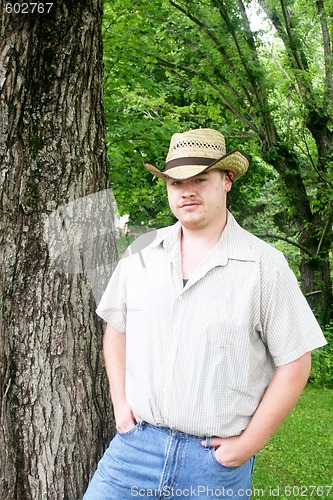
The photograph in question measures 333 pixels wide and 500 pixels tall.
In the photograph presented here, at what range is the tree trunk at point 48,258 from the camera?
2852mm

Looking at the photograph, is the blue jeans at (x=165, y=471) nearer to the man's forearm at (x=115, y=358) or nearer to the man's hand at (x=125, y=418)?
the man's hand at (x=125, y=418)

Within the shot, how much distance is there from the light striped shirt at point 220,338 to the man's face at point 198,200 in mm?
114

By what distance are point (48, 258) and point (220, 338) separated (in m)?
1.03

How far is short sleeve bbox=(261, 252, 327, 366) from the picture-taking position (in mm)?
2246

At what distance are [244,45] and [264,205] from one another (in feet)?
24.1

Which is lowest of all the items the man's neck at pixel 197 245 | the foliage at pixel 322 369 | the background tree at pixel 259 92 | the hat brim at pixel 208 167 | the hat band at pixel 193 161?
the foliage at pixel 322 369

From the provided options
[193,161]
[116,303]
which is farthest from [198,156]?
[116,303]

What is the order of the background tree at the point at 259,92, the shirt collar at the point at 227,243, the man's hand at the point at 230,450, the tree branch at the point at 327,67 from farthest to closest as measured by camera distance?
the tree branch at the point at 327,67 → the background tree at the point at 259,92 → the shirt collar at the point at 227,243 → the man's hand at the point at 230,450

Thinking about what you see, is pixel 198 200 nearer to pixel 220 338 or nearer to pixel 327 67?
pixel 220 338

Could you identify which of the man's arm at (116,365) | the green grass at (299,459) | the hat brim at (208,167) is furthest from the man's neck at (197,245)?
the green grass at (299,459)

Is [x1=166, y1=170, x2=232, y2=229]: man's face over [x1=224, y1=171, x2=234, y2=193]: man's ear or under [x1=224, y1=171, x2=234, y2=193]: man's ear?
under

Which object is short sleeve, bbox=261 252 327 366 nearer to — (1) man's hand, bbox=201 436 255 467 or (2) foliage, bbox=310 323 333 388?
(1) man's hand, bbox=201 436 255 467

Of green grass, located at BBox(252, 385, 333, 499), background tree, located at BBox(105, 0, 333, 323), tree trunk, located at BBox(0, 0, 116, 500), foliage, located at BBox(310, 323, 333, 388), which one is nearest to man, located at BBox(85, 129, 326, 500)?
tree trunk, located at BBox(0, 0, 116, 500)

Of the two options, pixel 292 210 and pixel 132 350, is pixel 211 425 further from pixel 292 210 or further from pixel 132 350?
pixel 292 210
